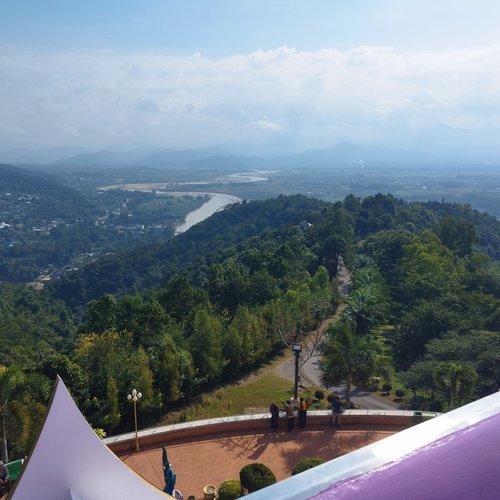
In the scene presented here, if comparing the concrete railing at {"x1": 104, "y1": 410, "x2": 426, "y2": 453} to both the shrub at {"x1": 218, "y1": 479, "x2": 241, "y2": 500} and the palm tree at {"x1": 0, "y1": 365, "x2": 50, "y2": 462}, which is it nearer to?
the palm tree at {"x1": 0, "y1": 365, "x2": 50, "y2": 462}

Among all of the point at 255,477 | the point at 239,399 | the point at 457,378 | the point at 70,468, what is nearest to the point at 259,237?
the point at 239,399

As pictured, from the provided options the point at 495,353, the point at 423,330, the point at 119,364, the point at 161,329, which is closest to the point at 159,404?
the point at 119,364

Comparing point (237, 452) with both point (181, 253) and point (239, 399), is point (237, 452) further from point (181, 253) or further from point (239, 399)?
point (181, 253)

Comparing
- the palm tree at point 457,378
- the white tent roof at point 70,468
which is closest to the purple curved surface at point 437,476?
the white tent roof at point 70,468

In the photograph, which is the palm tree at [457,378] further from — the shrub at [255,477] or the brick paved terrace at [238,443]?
the shrub at [255,477]

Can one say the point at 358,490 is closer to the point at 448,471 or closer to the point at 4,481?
the point at 448,471
